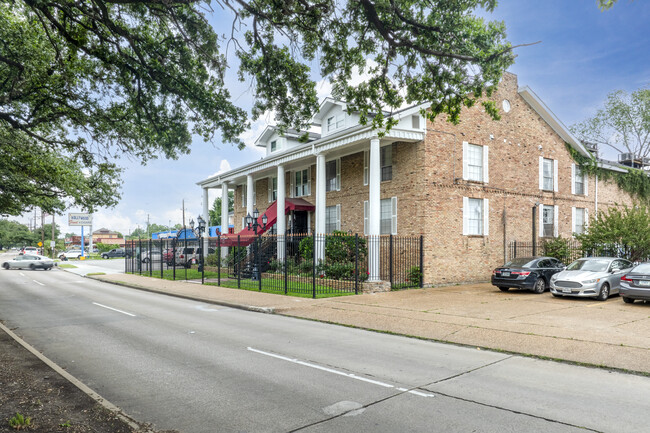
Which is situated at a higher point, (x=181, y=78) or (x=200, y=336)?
(x=181, y=78)

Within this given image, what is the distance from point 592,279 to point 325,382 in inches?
505

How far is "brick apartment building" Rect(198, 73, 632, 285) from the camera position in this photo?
64.8 feet

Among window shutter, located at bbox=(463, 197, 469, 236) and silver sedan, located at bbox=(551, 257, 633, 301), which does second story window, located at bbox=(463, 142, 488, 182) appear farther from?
silver sedan, located at bbox=(551, 257, 633, 301)

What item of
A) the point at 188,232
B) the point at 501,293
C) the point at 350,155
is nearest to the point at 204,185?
the point at 188,232

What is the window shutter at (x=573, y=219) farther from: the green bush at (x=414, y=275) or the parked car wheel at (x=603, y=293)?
the green bush at (x=414, y=275)

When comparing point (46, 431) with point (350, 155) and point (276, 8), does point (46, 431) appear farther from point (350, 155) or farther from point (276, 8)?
point (350, 155)

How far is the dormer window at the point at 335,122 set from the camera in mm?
25156

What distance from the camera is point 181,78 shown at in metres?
9.79

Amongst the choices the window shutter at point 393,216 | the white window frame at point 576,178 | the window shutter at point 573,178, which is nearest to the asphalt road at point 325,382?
the window shutter at point 393,216

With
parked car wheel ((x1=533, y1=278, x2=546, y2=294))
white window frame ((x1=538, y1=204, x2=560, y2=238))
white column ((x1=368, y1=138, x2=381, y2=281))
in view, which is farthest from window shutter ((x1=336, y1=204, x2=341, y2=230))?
white window frame ((x1=538, y1=204, x2=560, y2=238))

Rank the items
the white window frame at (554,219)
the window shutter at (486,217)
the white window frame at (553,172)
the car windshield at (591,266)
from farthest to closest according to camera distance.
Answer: the white window frame at (553,172), the white window frame at (554,219), the window shutter at (486,217), the car windshield at (591,266)

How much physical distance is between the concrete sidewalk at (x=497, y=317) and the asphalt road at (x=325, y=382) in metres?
0.77

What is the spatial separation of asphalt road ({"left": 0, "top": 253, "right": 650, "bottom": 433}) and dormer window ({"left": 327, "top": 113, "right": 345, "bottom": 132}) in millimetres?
16518

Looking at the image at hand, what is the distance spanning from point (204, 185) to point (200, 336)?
89.1 feet
